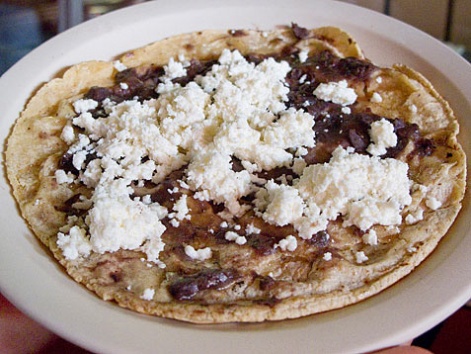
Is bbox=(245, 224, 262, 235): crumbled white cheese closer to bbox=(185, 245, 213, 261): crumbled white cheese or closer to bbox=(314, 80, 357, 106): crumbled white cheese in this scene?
bbox=(185, 245, 213, 261): crumbled white cheese

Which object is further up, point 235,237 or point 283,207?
point 283,207

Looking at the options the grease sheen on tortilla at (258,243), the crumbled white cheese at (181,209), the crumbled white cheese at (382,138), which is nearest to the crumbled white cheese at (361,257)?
the grease sheen on tortilla at (258,243)

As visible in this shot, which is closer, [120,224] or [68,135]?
[120,224]

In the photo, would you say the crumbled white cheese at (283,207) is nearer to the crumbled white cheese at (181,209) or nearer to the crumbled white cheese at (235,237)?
the crumbled white cheese at (235,237)

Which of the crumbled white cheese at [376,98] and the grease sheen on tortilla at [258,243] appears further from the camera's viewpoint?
the crumbled white cheese at [376,98]

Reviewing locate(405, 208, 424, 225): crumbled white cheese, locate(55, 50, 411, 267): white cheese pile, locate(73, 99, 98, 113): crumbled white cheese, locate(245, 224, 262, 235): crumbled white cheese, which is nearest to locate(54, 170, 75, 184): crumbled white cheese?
locate(55, 50, 411, 267): white cheese pile

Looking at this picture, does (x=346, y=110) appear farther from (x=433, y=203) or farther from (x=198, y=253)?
(x=198, y=253)

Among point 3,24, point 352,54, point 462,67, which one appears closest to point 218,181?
point 352,54

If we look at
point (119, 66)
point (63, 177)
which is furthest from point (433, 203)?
point (119, 66)

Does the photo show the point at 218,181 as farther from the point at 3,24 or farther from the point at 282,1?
the point at 3,24
